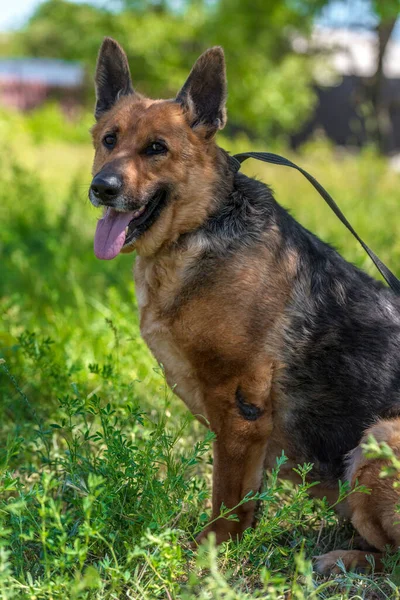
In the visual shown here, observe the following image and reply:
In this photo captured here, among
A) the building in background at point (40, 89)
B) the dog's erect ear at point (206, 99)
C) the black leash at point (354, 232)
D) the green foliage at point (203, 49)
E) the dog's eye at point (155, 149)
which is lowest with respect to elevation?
the building in background at point (40, 89)

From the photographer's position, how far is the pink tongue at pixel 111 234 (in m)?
3.13

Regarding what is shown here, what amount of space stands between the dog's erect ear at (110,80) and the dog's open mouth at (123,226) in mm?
710

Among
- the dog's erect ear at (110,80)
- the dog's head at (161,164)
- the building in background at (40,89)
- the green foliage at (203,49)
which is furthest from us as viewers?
the building in background at (40,89)

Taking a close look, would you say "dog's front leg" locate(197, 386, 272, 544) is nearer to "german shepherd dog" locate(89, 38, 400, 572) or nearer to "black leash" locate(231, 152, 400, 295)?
"german shepherd dog" locate(89, 38, 400, 572)

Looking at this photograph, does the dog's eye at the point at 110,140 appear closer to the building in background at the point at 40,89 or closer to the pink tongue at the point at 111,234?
the pink tongue at the point at 111,234

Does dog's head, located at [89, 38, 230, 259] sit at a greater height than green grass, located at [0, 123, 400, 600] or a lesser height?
greater

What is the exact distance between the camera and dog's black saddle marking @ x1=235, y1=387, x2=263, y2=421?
298cm

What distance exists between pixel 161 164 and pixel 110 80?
76 centimetres

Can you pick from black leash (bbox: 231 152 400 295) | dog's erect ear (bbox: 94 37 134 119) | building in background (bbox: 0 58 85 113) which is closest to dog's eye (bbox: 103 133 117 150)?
dog's erect ear (bbox: 94 37 134 119)

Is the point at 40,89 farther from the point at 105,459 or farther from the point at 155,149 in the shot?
the point at 105,459

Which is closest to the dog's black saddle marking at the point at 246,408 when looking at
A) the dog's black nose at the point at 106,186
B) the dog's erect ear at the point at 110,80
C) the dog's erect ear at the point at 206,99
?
the dog's black nose at the point at 106,186

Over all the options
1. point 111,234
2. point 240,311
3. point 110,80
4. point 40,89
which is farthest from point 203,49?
point 240,311

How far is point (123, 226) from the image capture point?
3129 mm

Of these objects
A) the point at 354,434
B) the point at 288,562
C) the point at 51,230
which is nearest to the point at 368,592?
the point at 288,562
